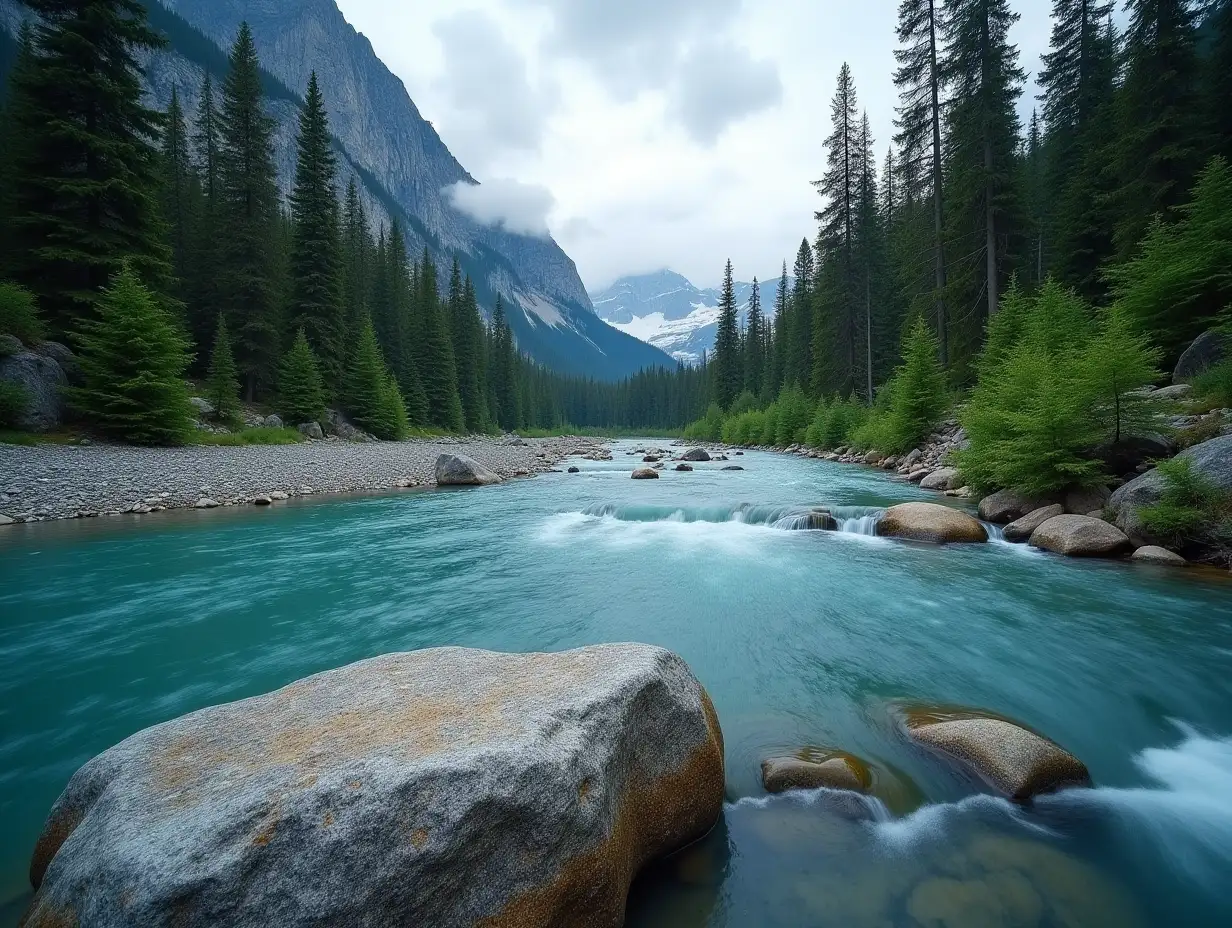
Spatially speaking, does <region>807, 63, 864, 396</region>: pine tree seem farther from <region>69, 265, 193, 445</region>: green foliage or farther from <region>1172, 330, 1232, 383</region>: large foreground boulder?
<region>69, 265, 193, 445</region>: green foliage

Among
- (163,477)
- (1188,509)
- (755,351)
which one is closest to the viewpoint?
(1188,509)

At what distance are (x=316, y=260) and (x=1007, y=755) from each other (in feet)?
124

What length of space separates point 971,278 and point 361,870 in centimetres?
2799

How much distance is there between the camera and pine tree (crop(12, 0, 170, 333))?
17406 mm

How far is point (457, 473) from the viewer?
18688mm

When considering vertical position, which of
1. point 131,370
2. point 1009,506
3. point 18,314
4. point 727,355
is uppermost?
point 727,355

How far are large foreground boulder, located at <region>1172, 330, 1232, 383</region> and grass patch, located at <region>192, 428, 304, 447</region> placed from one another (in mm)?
28633

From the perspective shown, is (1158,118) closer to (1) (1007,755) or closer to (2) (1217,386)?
(2) (1217,386)

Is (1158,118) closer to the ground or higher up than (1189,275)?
higher up

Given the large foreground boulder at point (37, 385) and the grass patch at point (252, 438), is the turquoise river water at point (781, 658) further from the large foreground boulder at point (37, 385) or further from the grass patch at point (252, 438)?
the grass patch at point (252, 438)

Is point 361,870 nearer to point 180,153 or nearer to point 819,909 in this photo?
point 819,909

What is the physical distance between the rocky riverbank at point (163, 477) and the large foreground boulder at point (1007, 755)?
15.1 m

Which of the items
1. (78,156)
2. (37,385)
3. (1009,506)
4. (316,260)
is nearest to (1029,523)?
(1009,506)

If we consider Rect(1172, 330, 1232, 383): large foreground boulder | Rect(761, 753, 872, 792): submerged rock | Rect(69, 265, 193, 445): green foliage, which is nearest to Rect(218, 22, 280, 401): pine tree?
Rect(69, 265, 193, 445): green foliage
